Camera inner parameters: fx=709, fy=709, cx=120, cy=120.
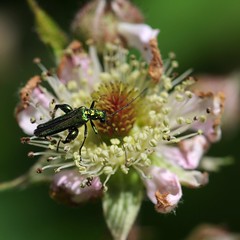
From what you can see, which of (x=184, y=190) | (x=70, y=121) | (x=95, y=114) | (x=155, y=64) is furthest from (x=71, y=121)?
Answer: (x=184, y=190)

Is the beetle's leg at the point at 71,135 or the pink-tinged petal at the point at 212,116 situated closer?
the beetle's leg at the point at 71,135

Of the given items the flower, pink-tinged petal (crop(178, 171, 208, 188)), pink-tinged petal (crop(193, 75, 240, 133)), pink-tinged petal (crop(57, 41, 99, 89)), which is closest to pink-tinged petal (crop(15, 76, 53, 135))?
the flower

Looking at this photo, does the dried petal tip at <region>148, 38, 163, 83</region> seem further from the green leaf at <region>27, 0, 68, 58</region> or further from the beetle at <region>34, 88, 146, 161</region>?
the green leaf at <region>27, 0, 68, 58</region>

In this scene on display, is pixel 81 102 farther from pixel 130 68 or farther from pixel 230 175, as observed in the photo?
pixel 230 175

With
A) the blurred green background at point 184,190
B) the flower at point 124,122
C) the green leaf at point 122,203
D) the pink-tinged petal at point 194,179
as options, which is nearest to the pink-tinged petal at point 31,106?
the flower at point 124,122

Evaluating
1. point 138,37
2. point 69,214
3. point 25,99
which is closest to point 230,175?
point 69,214

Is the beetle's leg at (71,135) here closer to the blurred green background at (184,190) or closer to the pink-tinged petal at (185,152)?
the pink-tinged petal at (185,152)
